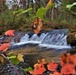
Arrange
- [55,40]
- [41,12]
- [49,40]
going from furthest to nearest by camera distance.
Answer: [49,40] → [55,40] → [41,12]

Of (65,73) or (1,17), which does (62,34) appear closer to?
(1,17)

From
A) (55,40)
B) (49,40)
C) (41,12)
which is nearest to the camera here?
(41,12)

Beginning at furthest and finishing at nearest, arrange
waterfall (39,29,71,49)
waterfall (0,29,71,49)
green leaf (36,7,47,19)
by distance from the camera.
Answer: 1. waterfall (0,29,71,49)
2. waterfall (39,29,71,49)
3. green leaf (36,7,47,19)

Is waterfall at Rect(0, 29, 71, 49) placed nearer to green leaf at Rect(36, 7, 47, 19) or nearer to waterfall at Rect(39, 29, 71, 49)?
waterfall at Rect(39, 29, 71, 49)

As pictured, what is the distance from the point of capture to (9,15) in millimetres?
17844

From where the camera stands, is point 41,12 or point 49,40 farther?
point 49,40

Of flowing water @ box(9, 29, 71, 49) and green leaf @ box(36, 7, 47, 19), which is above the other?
green leaf @ box(36, 7, 47, 19)

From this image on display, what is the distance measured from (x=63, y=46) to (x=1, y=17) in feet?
20.0

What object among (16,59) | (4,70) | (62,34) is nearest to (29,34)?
(62,34)

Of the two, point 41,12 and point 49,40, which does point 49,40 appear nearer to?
point 49,40

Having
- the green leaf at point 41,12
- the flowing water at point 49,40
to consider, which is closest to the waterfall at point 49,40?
the flowing water at point 49,40

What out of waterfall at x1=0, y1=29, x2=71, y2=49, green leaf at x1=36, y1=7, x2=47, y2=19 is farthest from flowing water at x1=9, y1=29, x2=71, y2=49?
green leaf at x1=36, y1=7, x2=47, y2=19

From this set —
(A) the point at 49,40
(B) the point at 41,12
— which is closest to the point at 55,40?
(A) the point at 49,40

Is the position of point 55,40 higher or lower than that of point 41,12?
lower
